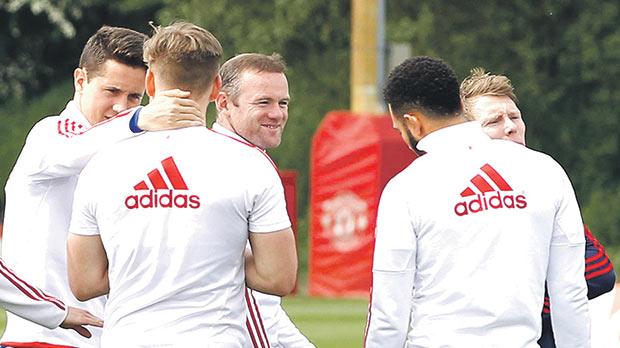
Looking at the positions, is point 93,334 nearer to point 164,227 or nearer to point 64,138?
point 64,138

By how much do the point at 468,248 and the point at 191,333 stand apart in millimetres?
943

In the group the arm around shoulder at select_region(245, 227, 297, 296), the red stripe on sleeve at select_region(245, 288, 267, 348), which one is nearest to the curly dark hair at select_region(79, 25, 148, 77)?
the red stripe on sleeve at select_region(245, 288, 267, 348)

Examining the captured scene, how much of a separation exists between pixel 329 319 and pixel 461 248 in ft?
34.5

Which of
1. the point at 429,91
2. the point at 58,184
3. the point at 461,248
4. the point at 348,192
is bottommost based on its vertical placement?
the point at 461,248

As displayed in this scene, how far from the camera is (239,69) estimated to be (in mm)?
5852

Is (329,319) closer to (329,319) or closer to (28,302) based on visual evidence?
(329,319)

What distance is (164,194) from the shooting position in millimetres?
4637

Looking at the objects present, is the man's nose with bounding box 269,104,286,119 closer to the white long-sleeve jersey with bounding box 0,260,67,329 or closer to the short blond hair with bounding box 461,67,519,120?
the short blond hair with bounding box 461,67,519,120

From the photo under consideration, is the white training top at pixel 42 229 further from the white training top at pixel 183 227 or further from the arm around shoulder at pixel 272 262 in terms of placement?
the arm around shoulder at pixel 272 262

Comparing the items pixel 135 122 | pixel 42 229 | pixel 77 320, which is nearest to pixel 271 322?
pixel 77 320

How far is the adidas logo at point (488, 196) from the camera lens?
4.90 m

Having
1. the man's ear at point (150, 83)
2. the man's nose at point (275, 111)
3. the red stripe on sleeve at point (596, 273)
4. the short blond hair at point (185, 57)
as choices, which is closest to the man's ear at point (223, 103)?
the man's nose at point (275, 111)

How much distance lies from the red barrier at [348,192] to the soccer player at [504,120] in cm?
1242

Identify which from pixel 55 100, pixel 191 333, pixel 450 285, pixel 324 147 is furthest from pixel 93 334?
pixel 55 100
